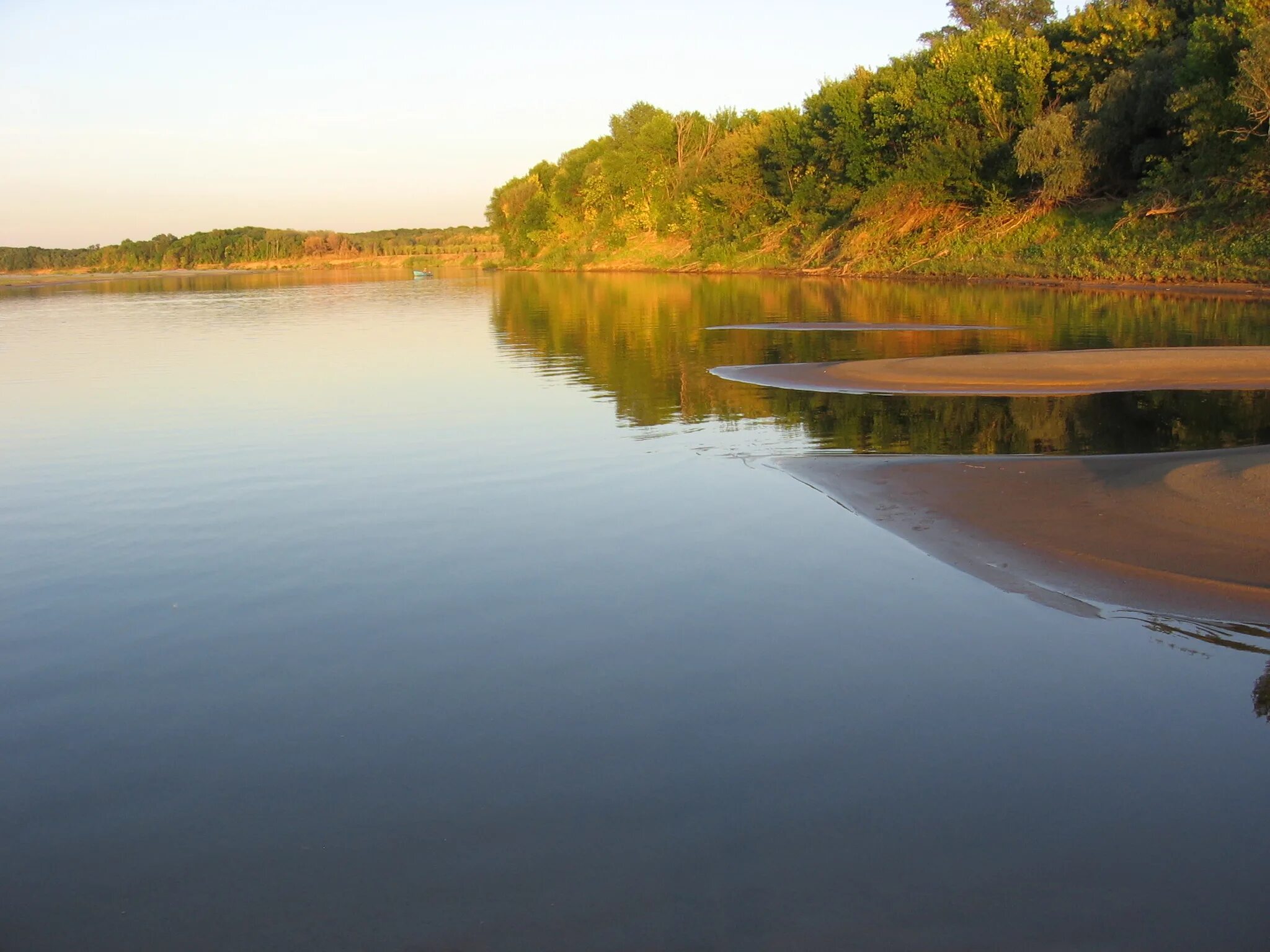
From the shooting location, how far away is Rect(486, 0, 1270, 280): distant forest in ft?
111

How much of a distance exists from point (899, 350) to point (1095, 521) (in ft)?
43.7

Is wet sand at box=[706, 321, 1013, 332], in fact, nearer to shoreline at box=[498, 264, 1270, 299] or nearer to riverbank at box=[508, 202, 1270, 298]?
shoreline at box=[498, 264, 1270, 299]

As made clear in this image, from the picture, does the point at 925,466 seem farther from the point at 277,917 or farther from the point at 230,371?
the point at 230,371

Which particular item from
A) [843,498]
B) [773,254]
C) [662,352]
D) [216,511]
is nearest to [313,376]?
[662,352]

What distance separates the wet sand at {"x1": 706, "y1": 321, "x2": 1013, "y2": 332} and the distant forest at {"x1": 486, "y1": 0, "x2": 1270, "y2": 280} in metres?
12.1

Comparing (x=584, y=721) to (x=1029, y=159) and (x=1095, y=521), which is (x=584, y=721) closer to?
(x=1095, y=521)

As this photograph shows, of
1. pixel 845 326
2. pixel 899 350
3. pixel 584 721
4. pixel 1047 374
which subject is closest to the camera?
pixel 584 721

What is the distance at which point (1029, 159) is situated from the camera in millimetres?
41938

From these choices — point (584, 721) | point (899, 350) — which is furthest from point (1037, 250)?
point (584, 721)

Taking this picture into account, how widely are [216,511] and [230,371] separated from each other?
525 inches

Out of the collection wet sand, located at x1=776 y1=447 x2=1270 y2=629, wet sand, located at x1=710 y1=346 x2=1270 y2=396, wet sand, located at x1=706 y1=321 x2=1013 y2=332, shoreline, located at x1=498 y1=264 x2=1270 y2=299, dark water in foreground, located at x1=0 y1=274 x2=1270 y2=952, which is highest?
shoreline, located at x1=498 y1=264 x2=1270 y2=299

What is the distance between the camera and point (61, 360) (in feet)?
86.0

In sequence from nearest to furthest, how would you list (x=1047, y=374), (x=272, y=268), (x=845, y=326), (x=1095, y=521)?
(x=1095, y=521)
(x=1047, y=374)
(x=845, y=326)
(x=272, y=268)

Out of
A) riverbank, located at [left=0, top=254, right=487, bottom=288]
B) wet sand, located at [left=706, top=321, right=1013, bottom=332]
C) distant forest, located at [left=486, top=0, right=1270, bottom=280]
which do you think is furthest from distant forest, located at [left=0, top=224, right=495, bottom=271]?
wet sand, located at [left=706, top=321, right=1013, bottom=332]
